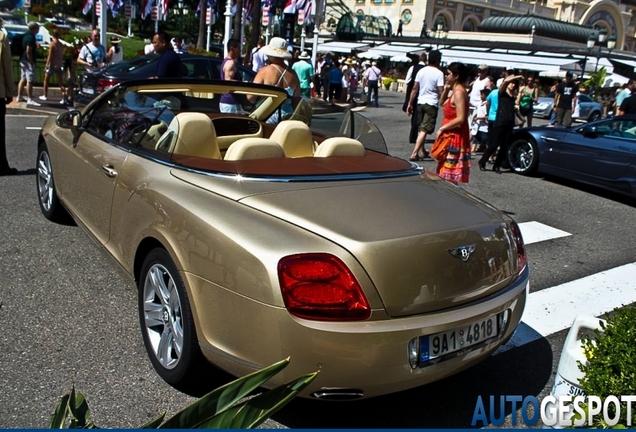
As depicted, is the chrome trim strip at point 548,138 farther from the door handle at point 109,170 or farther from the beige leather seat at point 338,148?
the door handle at point 109,170

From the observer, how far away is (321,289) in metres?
2.52

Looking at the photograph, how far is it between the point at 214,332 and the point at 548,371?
6.61 ft

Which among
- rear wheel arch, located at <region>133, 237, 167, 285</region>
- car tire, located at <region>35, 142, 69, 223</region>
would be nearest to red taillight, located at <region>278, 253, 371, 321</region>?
rear wheel arch, located at <region>133, 237, 167, 285</region>

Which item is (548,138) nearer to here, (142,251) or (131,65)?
(142,251)

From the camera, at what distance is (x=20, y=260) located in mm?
4625

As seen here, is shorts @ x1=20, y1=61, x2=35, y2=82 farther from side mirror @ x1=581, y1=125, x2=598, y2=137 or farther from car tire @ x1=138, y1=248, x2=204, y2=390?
car tire @ x1=138, y1=248, x2=204, y2=390

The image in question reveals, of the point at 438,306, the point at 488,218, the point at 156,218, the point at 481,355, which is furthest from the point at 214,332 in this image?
the point at 488,218

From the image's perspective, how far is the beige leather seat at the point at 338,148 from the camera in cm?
383

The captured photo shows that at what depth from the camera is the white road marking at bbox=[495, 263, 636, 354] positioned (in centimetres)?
412

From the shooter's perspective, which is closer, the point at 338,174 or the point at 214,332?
the point at 214,332

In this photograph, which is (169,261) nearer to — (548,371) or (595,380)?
(595,380)

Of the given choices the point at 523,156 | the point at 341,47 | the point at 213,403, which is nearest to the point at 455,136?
the point at 523,156

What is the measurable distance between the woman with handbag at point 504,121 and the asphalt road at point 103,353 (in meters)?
4.21

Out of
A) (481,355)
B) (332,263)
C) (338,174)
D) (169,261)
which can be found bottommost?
(481,355)
